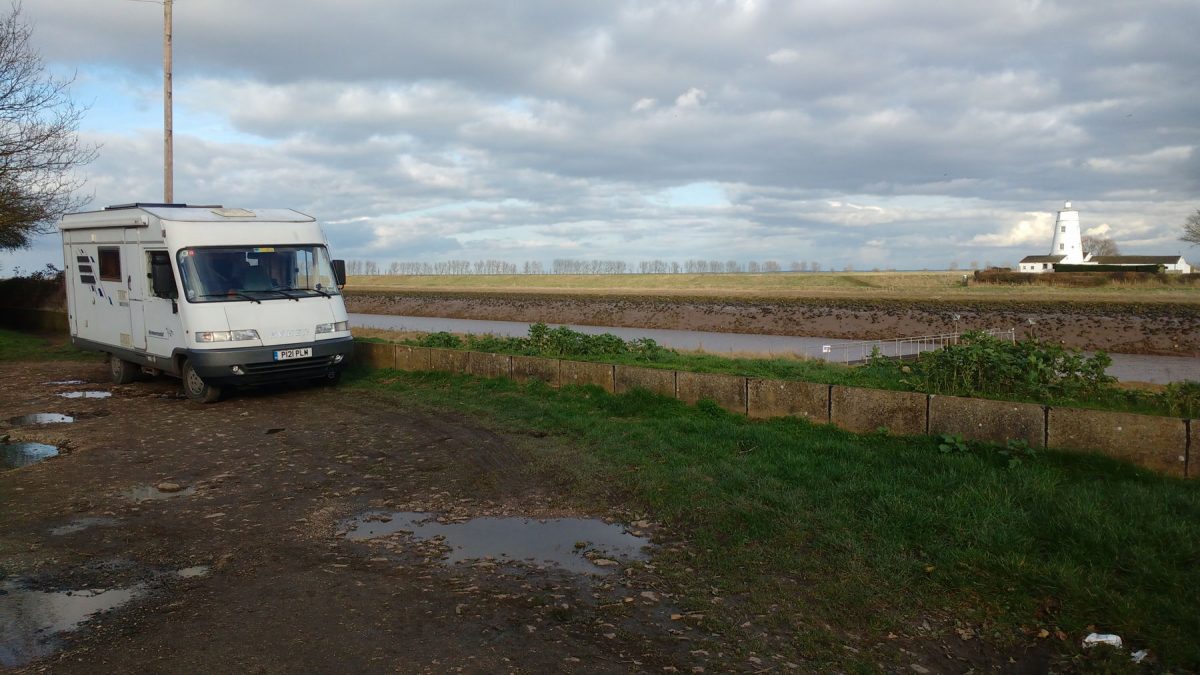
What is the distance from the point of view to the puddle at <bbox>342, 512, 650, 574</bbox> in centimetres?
580

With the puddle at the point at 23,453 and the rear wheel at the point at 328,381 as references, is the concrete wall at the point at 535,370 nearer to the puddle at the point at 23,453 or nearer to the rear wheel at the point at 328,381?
the rear wheel at the point at 328,381

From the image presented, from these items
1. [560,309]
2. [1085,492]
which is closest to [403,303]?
[560,309]

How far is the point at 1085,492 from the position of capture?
5965 millimetres

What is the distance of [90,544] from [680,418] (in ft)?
19.7

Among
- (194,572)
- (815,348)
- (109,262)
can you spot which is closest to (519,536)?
(194,572)

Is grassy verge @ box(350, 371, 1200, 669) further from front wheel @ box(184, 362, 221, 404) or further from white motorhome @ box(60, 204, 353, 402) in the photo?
front wheel @ box(184, 362, 221, 404)

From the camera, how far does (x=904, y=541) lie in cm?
558

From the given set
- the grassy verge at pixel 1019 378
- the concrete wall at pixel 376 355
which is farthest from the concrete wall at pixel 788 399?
the concrete wall at pixel 376 355

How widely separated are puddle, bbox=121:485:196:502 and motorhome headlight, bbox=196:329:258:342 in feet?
15.0

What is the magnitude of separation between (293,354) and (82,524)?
19.5ft

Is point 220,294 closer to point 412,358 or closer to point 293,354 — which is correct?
point 293,354

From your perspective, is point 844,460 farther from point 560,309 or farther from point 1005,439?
point 560,309

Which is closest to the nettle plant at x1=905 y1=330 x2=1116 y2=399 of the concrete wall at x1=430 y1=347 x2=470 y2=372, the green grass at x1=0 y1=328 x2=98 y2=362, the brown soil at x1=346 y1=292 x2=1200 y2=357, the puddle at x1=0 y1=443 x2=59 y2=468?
the concrete wall at x1=430 y1=347 x2=470 y2=372

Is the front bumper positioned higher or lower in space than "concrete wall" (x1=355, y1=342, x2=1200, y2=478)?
higher
